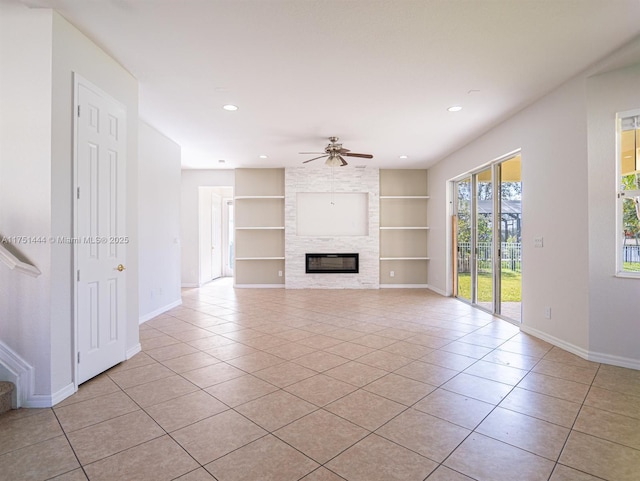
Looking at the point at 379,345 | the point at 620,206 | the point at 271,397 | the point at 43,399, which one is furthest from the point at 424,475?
the point at 620,206

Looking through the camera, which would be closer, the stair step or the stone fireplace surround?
the stair step

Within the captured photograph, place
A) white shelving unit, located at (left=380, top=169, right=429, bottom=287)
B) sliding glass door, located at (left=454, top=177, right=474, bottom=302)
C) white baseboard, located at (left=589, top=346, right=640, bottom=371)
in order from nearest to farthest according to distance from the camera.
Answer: white baseboard, located at (left=589, top=346, right=640, bottom=371) < sliding glass door, located at (left=454, top=177, right=474, bottom=302) < white shelving unit, located at (left=380, top=169, right=429, bottom=287)

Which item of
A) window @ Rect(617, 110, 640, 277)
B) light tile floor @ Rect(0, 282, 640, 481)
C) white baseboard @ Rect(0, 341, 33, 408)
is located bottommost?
light tile floor @ Rect(0, 282, 640, 481)

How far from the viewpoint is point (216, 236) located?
994 cm

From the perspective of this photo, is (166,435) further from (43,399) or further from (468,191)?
(468,191)

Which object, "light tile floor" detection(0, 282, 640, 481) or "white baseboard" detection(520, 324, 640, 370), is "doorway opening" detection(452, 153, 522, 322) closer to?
"white baseboard" detection(520, 324, 640, 370)

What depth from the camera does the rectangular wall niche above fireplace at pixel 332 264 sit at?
8.08 meters

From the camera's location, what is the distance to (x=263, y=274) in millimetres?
8242

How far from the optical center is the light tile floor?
176 cm

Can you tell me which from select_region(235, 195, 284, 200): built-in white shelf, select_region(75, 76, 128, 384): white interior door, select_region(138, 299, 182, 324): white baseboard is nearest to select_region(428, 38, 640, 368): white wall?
select_region(75, 76, 128, 384): white interior door

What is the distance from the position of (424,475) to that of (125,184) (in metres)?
3.50

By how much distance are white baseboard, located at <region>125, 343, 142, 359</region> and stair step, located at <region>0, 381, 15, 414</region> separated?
3.35 ft

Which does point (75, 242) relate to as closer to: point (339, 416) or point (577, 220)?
point (339, 416)

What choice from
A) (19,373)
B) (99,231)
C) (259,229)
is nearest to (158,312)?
(99,231)
